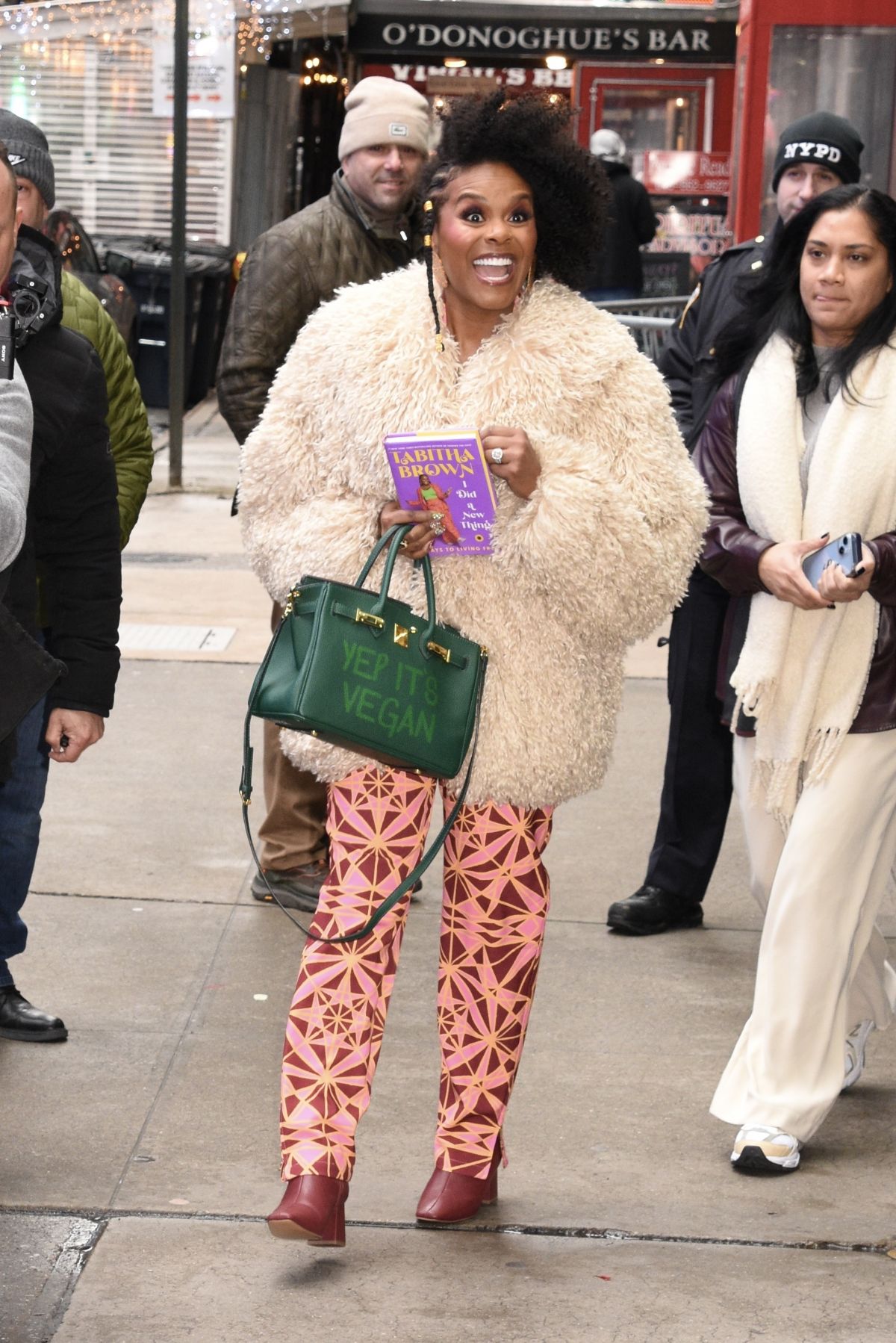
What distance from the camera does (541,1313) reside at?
3.18m

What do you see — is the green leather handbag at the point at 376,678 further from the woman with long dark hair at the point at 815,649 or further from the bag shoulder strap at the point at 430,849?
the woman with long dark hair at the point at 815,649

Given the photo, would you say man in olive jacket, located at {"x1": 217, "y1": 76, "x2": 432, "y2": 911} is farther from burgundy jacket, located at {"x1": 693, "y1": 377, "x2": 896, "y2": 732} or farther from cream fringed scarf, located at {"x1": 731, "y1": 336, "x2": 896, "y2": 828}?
cream fringed scarf, located at {"x1": 731, "y1": 336, "x2": 896, "y2": 828}

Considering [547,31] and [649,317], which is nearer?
[649,317]

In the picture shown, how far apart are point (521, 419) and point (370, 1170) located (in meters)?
1.48

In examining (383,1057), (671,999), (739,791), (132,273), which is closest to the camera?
(739,791)

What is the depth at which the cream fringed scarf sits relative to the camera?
3.78 metres

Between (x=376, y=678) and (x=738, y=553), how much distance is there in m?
1.00

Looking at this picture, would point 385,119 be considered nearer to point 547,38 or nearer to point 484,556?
point 484,556

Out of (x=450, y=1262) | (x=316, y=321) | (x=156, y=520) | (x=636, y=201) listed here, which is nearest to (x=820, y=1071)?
(x=450, y=1262)

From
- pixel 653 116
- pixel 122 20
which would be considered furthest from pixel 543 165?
pixel 653 116

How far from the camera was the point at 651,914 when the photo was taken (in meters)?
5.22

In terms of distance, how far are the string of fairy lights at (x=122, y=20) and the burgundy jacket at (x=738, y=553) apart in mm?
13837

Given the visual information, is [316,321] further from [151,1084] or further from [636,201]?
[636,201]

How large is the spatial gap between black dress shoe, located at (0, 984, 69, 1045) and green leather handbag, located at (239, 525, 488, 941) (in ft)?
4.16
